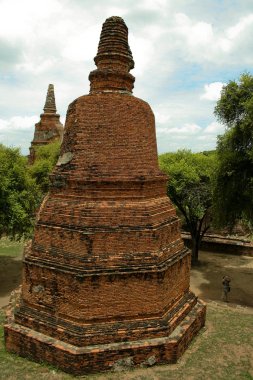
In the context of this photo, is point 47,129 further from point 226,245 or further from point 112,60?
point 112,60

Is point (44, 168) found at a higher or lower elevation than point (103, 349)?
higher

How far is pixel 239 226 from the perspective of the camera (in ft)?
75.0

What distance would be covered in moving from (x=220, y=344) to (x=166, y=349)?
1.64 metres

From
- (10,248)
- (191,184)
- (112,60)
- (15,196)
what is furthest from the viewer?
(10,248)

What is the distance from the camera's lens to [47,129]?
3203cm

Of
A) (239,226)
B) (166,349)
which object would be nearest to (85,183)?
(166,349)

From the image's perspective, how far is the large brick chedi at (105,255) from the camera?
22.7 feet

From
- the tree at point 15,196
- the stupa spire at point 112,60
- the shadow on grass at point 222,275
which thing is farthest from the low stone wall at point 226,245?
the stupa spire at point 112,60

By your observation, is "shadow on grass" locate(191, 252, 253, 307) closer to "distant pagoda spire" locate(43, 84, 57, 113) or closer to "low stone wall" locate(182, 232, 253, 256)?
"low stone wall" locate(182, 232, 253, 256)

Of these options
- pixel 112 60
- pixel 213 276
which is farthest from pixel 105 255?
pixel 213 276

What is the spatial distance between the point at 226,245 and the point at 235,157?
884cm

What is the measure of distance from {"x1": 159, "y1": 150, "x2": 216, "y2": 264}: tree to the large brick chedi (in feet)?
28.5

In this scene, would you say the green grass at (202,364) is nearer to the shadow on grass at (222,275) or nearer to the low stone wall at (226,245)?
the shadow on grass at (222,275)

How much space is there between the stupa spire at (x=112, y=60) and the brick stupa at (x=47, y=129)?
23.7 m
